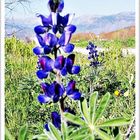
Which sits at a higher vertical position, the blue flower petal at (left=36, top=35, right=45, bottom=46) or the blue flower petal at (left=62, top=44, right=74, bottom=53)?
the blue flower petal at (left=36, top=35, right=45, bottom=46)

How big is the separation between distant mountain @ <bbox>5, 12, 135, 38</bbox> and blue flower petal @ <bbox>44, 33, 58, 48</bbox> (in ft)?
0.20

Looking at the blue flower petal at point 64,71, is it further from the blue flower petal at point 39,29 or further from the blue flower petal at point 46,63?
the blue flower petal at point 39,29

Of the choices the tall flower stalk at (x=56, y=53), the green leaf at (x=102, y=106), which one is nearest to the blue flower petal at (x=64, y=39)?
the tall flower stalk at (x=56, y=53)

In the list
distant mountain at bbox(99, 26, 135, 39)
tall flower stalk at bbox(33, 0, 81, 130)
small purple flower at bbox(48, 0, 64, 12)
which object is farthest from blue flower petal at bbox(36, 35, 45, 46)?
distant mountain at bbox(99, 26, 135, 39)

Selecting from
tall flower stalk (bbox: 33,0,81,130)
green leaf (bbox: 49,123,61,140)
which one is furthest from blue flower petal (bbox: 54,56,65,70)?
green leaf (bbox: 49,123,61,140)

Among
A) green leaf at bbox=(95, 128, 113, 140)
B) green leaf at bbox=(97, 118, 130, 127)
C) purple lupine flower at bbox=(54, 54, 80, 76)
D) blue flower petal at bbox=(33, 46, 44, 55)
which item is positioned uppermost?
blue flower petal at bbox=(33, 46, 44, 55)

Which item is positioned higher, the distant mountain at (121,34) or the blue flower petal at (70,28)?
the blue flower petal at (70,28)

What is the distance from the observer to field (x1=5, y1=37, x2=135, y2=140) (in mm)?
2729

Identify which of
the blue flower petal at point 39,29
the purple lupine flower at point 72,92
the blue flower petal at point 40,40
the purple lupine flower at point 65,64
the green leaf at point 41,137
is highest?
the blue flower petal at point 39,29

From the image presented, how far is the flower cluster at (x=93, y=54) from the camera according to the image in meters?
2.74

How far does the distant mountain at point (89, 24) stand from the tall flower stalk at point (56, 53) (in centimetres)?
3

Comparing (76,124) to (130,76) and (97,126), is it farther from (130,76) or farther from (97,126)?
(130,76)

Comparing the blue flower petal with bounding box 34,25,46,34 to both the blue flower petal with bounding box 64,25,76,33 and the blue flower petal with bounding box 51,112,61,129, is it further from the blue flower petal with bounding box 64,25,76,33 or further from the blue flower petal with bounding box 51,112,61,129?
the blue flower petal with bounding box 51,112,61,129

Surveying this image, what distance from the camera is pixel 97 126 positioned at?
8.80 feet
